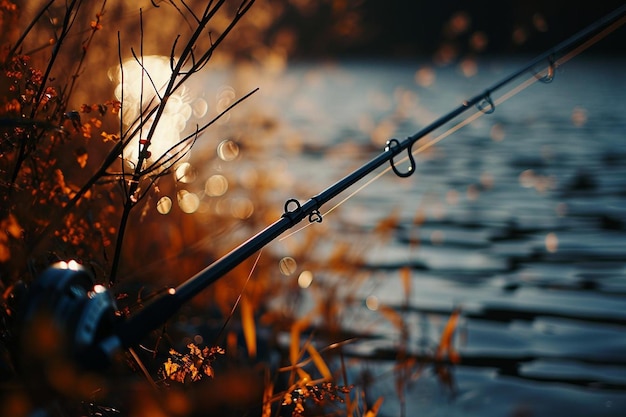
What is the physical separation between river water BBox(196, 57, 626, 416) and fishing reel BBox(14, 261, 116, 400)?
10.9 feet

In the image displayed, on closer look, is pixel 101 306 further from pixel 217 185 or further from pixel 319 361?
pixel 217 185

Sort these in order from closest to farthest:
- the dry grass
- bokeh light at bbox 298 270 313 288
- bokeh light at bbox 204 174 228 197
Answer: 1. the dry grass
2. bokeh light at bbox 298 270 313 288
3. bokeh light at bbox 204 174 228 197

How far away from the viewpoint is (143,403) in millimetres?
1753

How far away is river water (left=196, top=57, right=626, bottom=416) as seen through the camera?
19.9ft

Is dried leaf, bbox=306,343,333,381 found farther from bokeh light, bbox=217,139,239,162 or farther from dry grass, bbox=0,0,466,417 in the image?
bokeh light, bbox=217,139,239,162

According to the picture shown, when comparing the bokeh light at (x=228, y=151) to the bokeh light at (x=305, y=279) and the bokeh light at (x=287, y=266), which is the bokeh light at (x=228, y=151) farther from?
the bokeh light at (x=305, y=279)

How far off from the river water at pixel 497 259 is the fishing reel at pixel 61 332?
10.9 ft

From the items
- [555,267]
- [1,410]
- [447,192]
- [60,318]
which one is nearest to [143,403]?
[1,410]

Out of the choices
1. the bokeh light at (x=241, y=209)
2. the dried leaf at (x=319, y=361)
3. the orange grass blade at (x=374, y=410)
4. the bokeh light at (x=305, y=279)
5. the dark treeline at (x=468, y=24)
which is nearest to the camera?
the orange grass blade at (x=374, y=410)

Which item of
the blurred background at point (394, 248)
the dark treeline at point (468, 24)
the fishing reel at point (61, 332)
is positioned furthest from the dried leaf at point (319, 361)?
the dark treeline at point (468, 24)

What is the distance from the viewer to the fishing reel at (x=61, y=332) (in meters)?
1.36

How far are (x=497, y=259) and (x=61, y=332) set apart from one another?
29.1ft

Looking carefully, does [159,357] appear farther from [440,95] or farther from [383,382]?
[440,95]

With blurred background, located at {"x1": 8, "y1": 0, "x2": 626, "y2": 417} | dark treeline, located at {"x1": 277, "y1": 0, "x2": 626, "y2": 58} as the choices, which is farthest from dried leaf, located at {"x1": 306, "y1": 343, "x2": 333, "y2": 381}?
dark treeline, located at {"x1": 277, "y1": 0, "x2": 626, "y2": 58}
